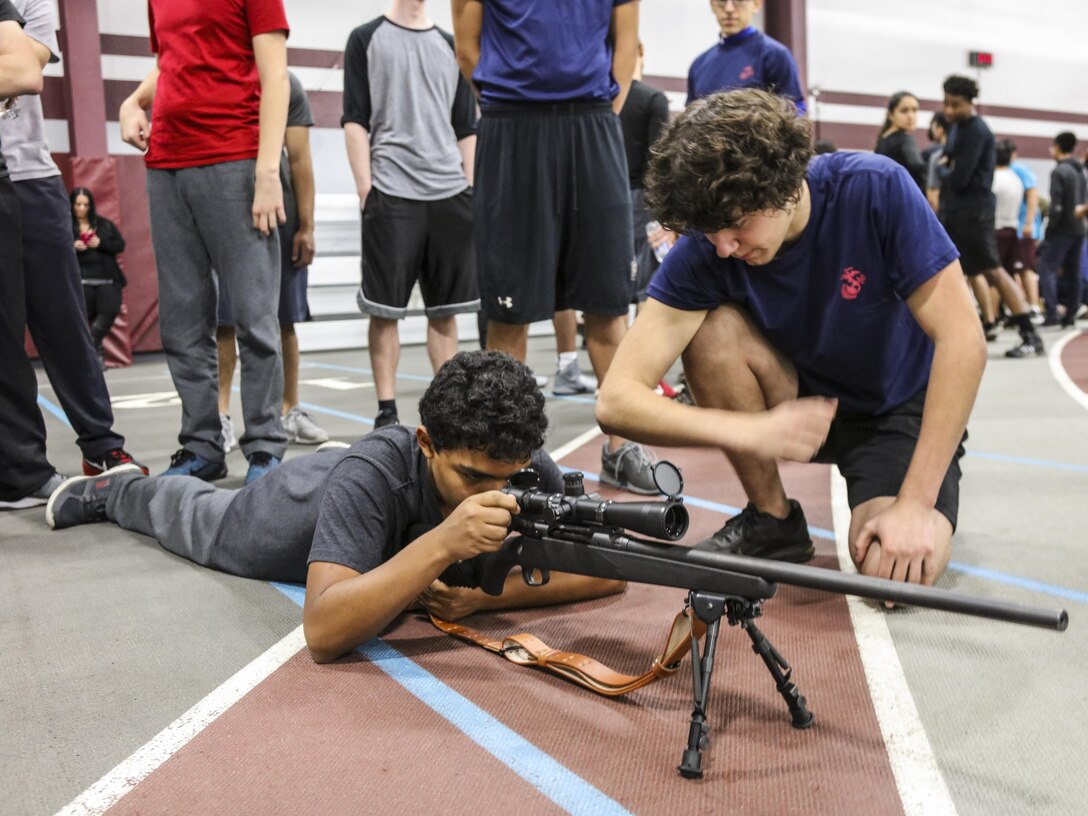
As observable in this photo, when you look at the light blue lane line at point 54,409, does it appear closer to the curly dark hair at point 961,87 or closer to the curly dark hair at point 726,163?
the curly dark hair at point 726,163

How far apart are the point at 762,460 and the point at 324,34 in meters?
10.7

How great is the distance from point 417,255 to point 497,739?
303cm

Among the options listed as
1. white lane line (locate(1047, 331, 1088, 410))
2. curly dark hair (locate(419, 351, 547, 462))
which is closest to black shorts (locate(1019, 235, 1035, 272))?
white lane line (locate(1047, 331, 1088, 410))

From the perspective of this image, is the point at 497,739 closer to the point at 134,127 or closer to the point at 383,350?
the point at 383,350

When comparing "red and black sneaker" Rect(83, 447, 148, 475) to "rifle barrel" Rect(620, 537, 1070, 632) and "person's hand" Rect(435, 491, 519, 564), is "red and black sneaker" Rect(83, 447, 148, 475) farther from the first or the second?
"rifle barrel" Rect(620, 537, 1070, 632)

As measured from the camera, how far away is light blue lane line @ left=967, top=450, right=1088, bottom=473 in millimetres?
3846

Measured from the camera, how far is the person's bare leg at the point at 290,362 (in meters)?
5.17

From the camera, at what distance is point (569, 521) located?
1.86m

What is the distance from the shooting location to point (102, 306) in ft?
31.4

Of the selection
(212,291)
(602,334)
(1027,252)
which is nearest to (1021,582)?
(602,334)

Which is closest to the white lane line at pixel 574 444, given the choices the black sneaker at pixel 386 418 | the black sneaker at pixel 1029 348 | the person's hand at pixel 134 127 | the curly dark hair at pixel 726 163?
the black sneaker at pixel 386 418

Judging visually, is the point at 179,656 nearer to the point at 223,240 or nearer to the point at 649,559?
the point at 649,559

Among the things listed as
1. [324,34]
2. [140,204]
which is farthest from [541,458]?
[324,34]

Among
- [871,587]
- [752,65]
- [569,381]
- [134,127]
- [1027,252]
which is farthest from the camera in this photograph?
[1027,252]
